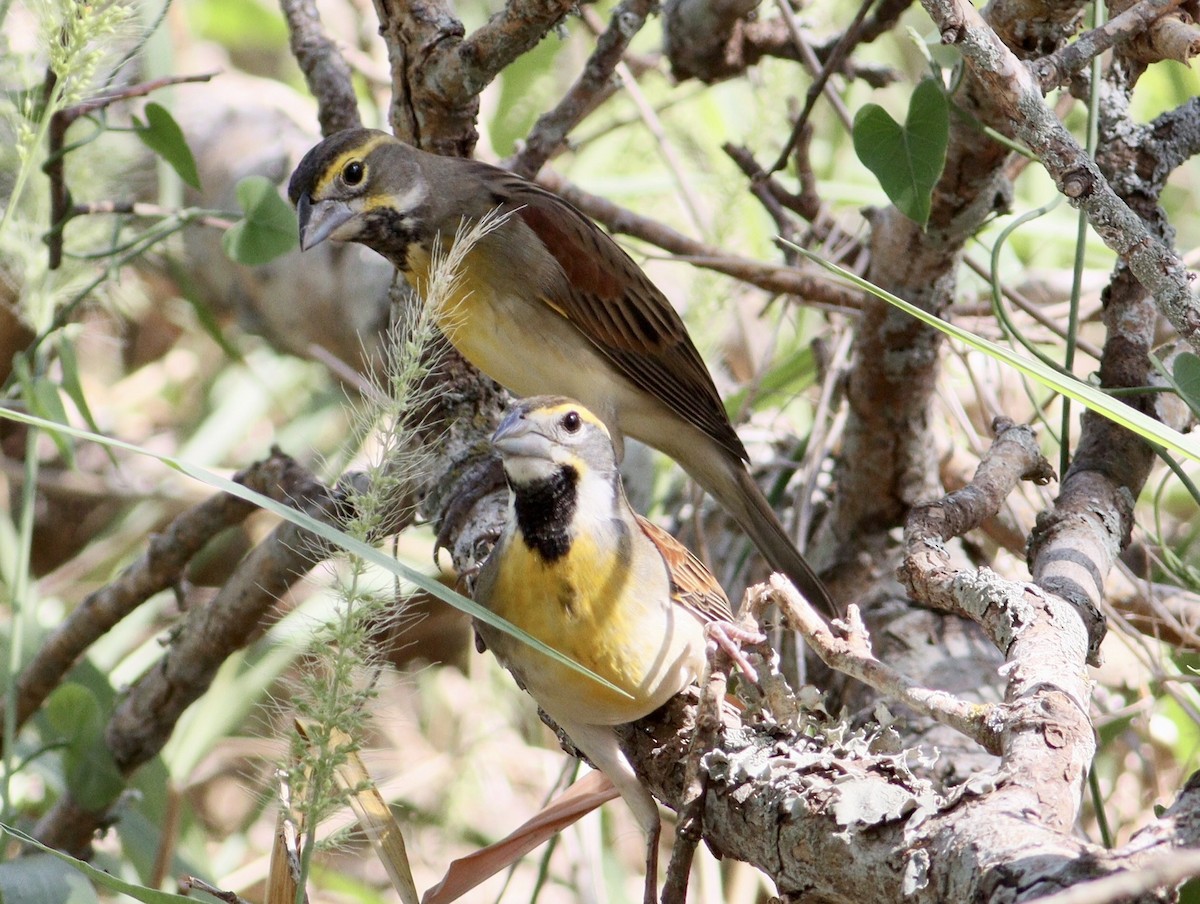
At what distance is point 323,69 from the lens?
319cm

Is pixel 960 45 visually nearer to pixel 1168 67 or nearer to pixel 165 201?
pixel 1168 67

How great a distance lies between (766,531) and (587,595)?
126cm

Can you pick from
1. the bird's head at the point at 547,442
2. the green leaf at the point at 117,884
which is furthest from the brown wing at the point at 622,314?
the green leaf at the point at 117,884

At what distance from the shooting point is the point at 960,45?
160 centimetres

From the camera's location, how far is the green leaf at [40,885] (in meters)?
2.01

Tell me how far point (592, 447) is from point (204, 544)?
1.35m

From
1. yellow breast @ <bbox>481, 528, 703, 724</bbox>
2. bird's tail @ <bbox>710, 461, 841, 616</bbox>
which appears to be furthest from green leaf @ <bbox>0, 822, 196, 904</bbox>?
bird's tail @ <bbox>710, 461, 841, 616</bbox>

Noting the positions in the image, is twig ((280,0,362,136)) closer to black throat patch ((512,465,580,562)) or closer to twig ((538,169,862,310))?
twig ((538,169,862,310))

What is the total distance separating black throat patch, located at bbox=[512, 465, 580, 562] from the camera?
6.77ft

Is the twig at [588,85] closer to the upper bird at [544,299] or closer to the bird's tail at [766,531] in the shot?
the upper bird at [544,299]

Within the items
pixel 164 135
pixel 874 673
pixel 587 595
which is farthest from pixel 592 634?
pixel 164 135

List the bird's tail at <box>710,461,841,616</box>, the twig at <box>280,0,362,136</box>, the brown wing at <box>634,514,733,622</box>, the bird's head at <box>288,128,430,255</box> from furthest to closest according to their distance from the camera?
the twig at <box>280,0,362,136</box> < the bird's tail at <box>710,461,841,616</box> < the bird's head at <box>288,128,430,255</box> < the brown wing at <box>634,514,733,622</box>

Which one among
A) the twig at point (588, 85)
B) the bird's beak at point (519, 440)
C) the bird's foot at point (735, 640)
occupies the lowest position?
the bird's foot at point (735, 640)

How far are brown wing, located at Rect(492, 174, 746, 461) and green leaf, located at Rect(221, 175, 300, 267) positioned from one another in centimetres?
57
